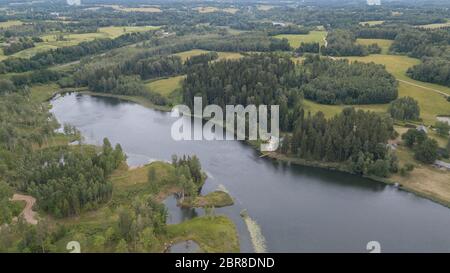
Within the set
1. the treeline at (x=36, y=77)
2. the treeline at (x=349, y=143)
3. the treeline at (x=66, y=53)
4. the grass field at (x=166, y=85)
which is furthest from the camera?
the treeline at (x=66, y=53)

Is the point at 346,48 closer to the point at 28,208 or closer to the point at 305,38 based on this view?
the point at 305,38

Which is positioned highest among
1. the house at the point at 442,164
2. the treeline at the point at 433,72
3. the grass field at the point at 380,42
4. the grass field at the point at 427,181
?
the grass field at the point at 380,42

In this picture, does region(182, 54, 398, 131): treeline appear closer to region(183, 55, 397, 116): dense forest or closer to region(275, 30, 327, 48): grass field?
region(183, 55, 397, 116): dense forest

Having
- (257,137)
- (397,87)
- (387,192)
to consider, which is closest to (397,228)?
(387,192)

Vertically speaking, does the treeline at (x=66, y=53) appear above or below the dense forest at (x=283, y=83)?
above

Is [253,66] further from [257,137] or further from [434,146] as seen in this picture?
[434,146]

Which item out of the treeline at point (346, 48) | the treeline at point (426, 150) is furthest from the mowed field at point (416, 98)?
the treeline at point (426, 150)

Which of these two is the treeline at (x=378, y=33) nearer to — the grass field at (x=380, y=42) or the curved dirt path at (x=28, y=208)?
the grass field at (x=380, y=42)
